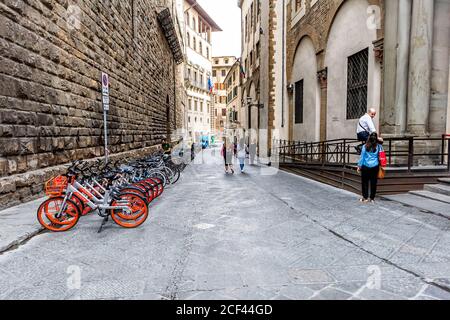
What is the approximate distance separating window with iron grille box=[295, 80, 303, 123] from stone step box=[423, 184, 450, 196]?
32.3ft

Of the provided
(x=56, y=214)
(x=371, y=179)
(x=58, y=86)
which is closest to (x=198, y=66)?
(x=58, y=86)

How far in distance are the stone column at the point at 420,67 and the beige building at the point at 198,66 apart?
38.6 meters

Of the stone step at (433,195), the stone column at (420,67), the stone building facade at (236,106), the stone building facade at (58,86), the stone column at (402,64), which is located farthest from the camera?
the stone building facade at (236,106)

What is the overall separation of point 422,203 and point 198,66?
1900 inches

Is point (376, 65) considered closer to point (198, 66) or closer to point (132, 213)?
point (132, 213)

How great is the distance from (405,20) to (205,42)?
49.3 metres

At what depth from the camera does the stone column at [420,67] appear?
812cm

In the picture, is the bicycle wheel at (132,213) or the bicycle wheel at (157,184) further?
the bicycle wheel at (157,184)

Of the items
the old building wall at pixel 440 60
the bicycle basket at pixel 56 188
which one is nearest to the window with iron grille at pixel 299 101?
the old building wall at pixel 440 60

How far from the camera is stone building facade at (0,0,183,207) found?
5.70 metres

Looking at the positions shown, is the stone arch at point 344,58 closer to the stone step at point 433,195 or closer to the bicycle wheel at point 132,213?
the stone step at point 433,195

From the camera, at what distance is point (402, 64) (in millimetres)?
8484

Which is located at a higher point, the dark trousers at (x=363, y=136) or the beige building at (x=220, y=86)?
the beige building at (x=220, y=86)
